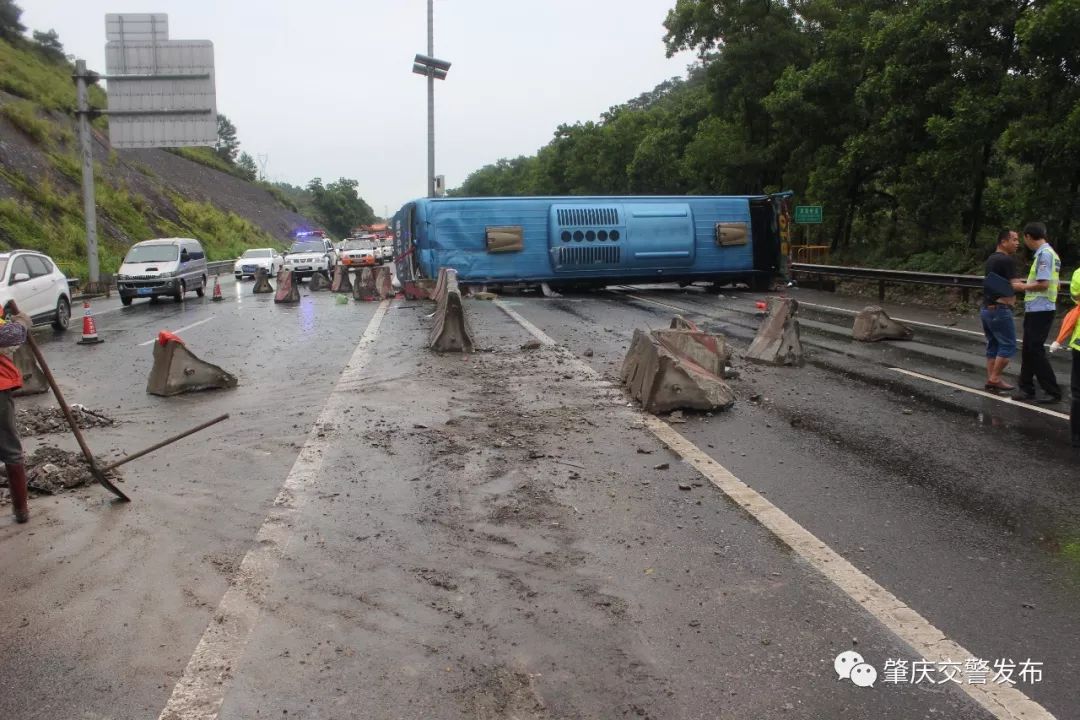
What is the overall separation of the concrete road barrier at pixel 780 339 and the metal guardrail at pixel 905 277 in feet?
27.5

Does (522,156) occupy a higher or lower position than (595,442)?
higher

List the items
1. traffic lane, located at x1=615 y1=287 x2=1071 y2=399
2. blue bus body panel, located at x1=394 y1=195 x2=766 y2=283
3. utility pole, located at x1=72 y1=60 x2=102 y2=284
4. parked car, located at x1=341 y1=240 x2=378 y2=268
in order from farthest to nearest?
1. parked car, located at x1=341 y1=240 x2=378 y2=268
2. utility pole, located at x1=72 y1=60 x2=102 y2=284
3. blue bus body panel, located at x1=394 y1=195 x2=766 y2=283
4. traffic lane, located at x1=615 y1=287 x2=1071 y2=399

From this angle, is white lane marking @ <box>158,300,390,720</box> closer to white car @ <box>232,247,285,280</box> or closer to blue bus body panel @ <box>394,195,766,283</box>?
blue bus body panel @ <box>394,195,766,283</box>

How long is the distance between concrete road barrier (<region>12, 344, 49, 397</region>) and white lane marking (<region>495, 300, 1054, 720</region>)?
7.56 metres

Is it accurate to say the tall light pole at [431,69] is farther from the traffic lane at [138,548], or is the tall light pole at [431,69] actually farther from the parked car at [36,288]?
the traffic lane at [138,548]

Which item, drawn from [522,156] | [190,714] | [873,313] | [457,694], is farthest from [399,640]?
[522,156]

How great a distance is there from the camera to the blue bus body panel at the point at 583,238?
23.2m

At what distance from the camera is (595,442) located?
7.05 meters

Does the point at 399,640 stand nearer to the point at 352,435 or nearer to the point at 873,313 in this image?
the point at 352,435

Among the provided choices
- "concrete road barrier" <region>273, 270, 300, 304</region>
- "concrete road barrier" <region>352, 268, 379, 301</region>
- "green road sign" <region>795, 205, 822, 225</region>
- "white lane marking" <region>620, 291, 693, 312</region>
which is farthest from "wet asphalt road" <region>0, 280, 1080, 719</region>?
"green road sign" <region>795, 205, 822, 225</region>

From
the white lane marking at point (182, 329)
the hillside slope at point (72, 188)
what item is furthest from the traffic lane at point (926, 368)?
the hillside slope at point (72, 188)

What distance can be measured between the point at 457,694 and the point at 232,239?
6098 centimetres

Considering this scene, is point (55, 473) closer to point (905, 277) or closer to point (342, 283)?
point (905, 277)

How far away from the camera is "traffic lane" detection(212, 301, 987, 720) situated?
3.22 metres
